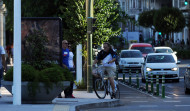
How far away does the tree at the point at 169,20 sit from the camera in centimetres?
7694

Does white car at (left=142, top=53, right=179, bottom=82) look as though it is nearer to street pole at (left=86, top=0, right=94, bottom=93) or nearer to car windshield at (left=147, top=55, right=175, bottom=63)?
car windshield at (left=147, top=55, right=175, bottom=63)

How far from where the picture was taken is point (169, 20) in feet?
257

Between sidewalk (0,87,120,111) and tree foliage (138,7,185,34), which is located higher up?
tree foliage (138,7,185,34)

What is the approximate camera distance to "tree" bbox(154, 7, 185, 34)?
252 feet

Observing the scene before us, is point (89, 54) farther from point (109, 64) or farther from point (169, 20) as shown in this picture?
point (169, 20)

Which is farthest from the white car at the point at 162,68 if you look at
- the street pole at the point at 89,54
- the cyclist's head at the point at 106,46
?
the cyclist's head at the point at 106,46

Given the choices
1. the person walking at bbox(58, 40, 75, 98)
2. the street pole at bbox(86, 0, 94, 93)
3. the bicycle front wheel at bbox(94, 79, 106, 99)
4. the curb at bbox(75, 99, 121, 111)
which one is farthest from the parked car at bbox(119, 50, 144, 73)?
the curb at bbox(75, 99, 121, 111)

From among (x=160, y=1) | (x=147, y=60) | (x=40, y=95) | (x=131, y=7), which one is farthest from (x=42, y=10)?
(x=160, y=1)

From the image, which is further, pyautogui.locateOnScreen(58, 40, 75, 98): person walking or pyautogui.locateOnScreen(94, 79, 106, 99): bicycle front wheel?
pyautogui.locateOnScreen(94, 79, 106, 99): bicycle front wheel

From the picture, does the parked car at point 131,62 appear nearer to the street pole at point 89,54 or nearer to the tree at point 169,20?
the street pole at point 89,54

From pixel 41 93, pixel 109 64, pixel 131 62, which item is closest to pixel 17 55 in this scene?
pixel 41 93

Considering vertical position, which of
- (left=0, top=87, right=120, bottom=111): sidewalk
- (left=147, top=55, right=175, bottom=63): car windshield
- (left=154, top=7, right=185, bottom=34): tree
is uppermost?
(left=154, top=7, right=185, bottom=34): tree

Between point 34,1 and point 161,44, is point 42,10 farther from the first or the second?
point 161,44

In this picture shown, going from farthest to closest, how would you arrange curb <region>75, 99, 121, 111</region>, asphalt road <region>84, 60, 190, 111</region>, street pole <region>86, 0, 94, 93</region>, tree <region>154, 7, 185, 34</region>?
tree <region>154, 7, 185, 34</region> < street pole <region>86, 0, 94, 93</region> < asphalt road <region>84, 60, 190, 111</region> < curb <region>75, 99, 121, 111</region>
